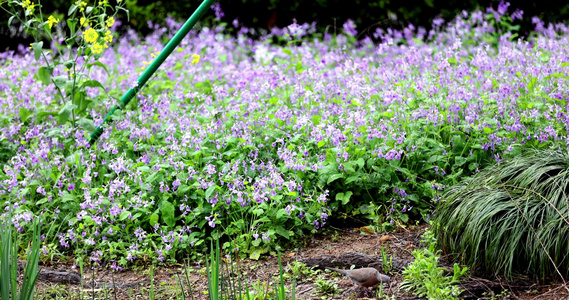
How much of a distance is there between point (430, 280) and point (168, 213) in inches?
60.8

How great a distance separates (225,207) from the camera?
3.39m

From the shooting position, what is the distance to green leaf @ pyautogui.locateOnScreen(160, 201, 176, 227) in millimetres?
3424

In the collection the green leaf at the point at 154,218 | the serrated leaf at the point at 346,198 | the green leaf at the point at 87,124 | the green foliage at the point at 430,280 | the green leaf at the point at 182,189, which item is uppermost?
the green leaf at the point at 87,124

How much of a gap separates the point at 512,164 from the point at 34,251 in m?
2.37

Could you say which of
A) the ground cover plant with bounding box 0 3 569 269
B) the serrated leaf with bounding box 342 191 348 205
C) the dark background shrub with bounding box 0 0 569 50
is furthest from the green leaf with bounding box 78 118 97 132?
the dark background shrub with bounding box 0 0 569 50

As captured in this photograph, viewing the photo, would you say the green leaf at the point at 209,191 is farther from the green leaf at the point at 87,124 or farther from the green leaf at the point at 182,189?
the green leaf at the point at 87,124

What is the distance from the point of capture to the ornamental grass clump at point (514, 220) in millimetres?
2658

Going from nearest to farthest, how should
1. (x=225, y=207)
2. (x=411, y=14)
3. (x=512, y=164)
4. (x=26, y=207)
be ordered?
(x=512, y=164)
(x=225, y=207)
(x=26, y=207)
(x=411, y=14)

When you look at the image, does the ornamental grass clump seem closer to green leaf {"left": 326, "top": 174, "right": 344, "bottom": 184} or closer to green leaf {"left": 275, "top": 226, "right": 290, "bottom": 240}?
green leaf {"left": 326, "top": 174, "right": 344, "bottom": 184}

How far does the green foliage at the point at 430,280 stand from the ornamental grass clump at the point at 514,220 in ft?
0.59

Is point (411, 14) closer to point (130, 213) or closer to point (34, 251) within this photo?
point (130, 213)

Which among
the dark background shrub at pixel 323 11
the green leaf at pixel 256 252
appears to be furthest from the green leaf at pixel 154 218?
the dark background shrub at pixel 323 11

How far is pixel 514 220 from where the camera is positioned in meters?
2.77

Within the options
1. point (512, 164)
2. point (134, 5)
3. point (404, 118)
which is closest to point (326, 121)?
point (404, 118)
